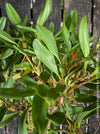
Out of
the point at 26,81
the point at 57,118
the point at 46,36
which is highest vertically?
the point at 46,36

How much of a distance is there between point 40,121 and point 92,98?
251mm

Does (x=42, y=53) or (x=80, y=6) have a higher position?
(x=80, y=6)

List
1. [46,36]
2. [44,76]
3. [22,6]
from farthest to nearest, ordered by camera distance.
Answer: [22,6]
[44,76]
[46,36]

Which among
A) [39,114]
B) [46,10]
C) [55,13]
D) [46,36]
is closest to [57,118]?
[39,114]

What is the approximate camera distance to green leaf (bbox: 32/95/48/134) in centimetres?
53

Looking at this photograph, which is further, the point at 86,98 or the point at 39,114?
the point at 86,98

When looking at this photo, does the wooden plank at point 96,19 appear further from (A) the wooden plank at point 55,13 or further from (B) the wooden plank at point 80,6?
(A) the wooden plank at point 55,13

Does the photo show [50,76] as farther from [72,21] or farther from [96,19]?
[96,19]

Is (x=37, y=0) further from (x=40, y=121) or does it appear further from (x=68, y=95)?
(x=40, y=121)

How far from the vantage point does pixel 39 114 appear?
1.79 ft

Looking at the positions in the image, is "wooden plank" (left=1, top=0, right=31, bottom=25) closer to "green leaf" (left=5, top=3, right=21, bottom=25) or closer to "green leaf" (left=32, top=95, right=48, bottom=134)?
"green leaf" (left=5, top=3, right=21, bottom=25)

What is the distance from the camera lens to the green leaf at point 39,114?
529mm

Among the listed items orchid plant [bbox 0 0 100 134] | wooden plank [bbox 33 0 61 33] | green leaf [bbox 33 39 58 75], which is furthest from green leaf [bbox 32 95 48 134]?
wooden plank [bbox 33 0 61 33]

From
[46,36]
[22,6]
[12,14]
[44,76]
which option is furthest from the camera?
[22,6]
